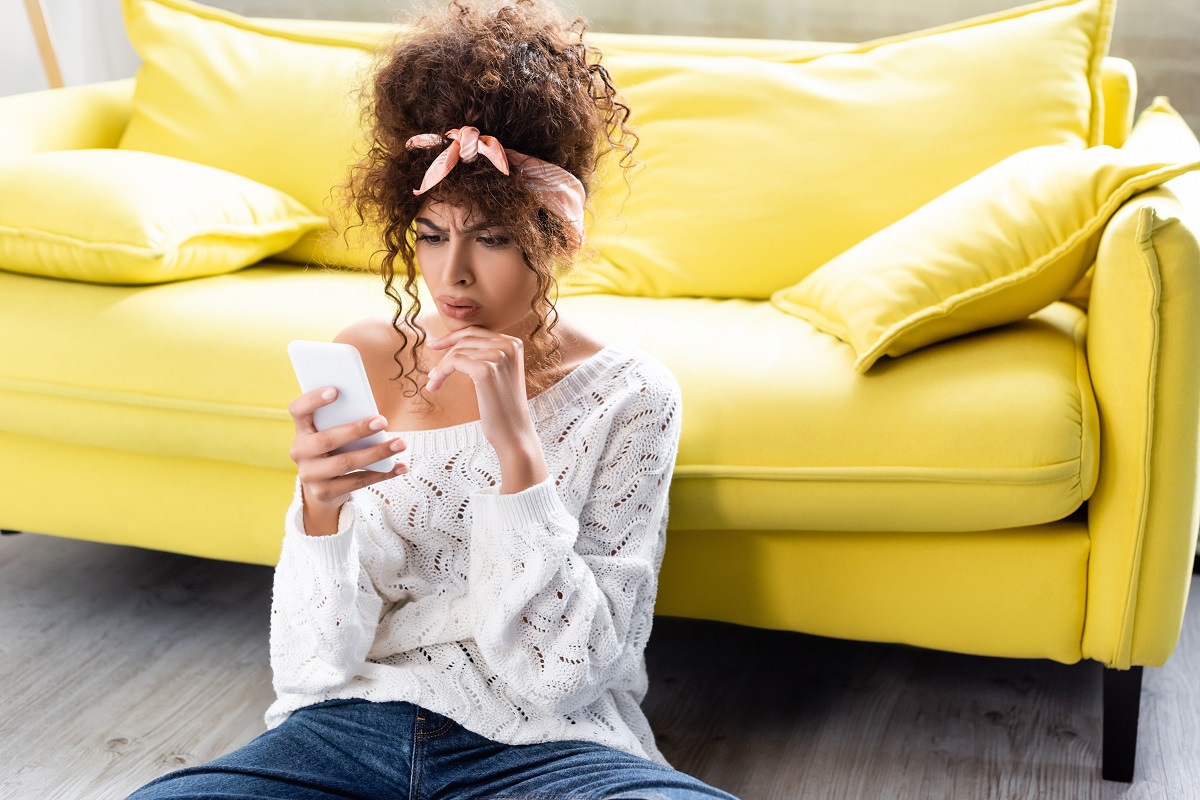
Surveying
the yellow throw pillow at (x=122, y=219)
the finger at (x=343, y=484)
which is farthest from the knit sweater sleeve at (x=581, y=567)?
the yellow throw pillow at (x=122, y=219)

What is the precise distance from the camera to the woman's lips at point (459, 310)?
107 centimetres

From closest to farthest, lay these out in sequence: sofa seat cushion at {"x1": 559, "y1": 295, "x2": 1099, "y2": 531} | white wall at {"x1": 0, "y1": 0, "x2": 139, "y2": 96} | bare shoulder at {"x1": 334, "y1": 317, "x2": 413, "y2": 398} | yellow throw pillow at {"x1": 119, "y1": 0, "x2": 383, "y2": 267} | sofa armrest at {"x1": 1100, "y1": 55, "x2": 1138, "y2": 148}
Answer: bare shoulder at {"x1": 334, "y1": 317, "x2": 413, "y2": 398} < sofa seat cushion at {"x1": 559, "y1": 295, "x2": 1099, "y2": 531} < sofa armrest at {"x1": 1100, "y1": 55, "x2": 1138, "y2": 148} < yellow throw pillow at {"x1": 119, "y1": 0, "x2": 383, "y2": 267} < white wall at {"x1": 0, "y1": 0, "x2": 139, "y2": 96}

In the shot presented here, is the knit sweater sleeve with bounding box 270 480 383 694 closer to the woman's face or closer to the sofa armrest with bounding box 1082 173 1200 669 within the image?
the woman's face

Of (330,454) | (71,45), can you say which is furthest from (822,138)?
(71,45)

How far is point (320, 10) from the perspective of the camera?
283 centimetres

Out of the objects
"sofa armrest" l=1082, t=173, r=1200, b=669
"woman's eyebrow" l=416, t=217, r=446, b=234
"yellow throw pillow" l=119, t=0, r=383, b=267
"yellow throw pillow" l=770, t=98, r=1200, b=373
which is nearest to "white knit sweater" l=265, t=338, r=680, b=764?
"woman's eyebrow" l=416, t=217, r=446, b=234

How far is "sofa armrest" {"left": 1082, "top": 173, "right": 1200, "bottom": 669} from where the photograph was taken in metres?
1.27

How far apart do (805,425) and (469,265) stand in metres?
0.52

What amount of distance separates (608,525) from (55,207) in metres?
1.08

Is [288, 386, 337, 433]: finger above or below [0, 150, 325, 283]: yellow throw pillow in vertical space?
above

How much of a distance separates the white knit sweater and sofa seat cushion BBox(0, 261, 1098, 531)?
0.16 meters

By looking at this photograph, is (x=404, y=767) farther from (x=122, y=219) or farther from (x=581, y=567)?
(x=122, y=219)

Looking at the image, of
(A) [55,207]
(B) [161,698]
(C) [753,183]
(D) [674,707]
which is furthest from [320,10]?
(D) [674,707]

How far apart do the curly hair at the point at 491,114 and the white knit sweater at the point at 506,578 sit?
13 centimetres
